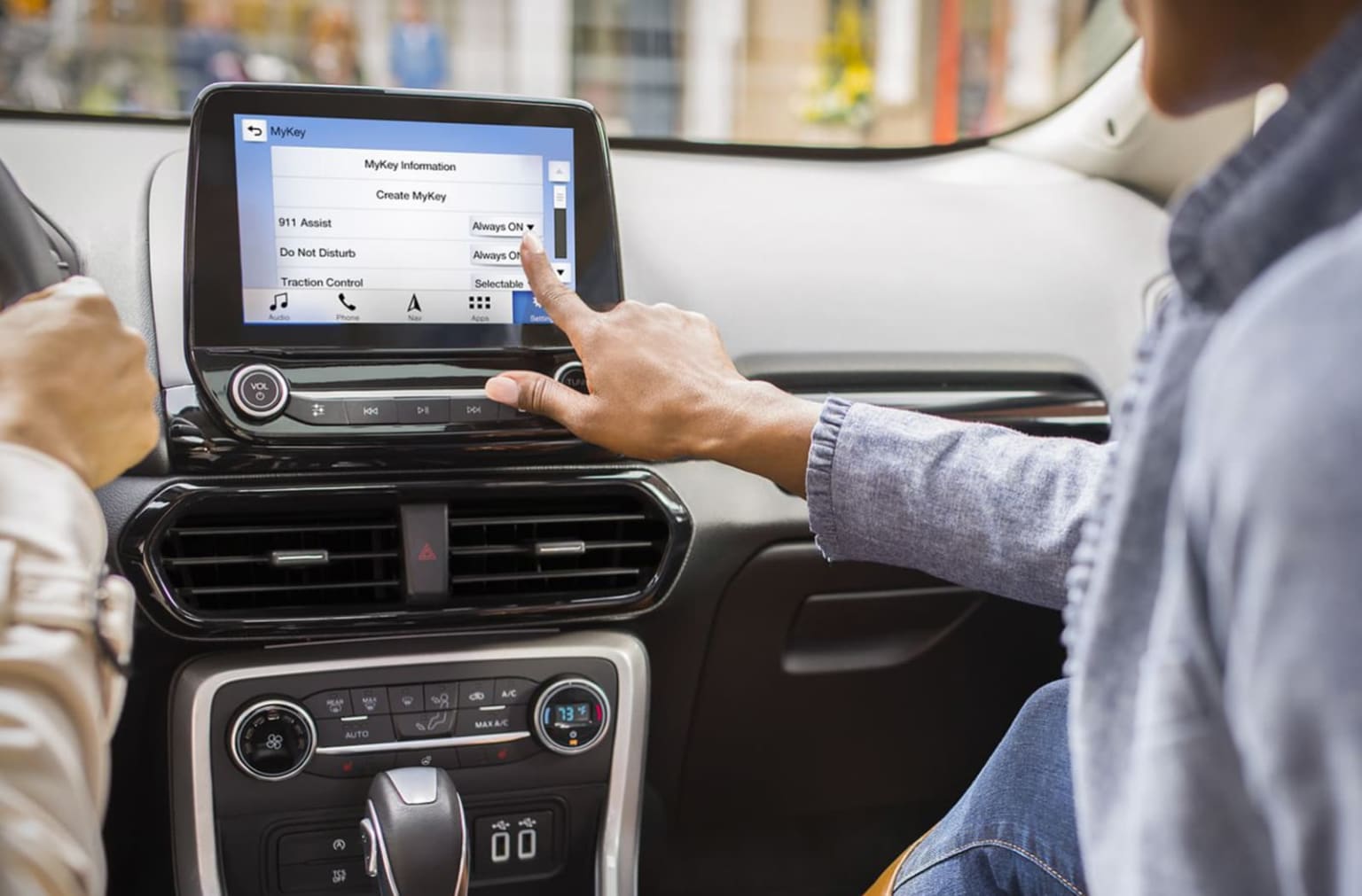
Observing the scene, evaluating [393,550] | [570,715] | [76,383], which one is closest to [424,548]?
[393,550]

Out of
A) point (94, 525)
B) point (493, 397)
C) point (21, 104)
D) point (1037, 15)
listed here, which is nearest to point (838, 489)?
point (493, 397)

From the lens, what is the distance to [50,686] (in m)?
0.73

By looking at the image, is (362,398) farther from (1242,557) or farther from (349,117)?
(1242,557)

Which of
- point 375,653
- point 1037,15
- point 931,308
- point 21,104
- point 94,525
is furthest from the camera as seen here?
point 1037,15

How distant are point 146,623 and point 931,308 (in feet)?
2.83

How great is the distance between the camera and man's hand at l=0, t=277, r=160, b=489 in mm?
782

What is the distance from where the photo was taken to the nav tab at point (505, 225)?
1076mm

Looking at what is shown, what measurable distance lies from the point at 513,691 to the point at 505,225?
449 millimetres

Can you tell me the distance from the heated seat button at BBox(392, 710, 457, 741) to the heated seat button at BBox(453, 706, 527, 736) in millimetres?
10

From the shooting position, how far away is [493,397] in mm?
1111

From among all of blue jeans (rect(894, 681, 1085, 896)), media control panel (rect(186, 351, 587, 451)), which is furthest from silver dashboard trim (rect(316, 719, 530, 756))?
blue jeans (rect(894, 681, 1085, 896))

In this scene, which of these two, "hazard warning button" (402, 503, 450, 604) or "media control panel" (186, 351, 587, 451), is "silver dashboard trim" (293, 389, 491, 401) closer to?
"media control panel" (186, 351, 587, 451)

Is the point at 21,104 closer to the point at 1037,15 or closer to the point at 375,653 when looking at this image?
the point at 375,653

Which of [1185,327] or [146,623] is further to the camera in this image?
[146,623]
